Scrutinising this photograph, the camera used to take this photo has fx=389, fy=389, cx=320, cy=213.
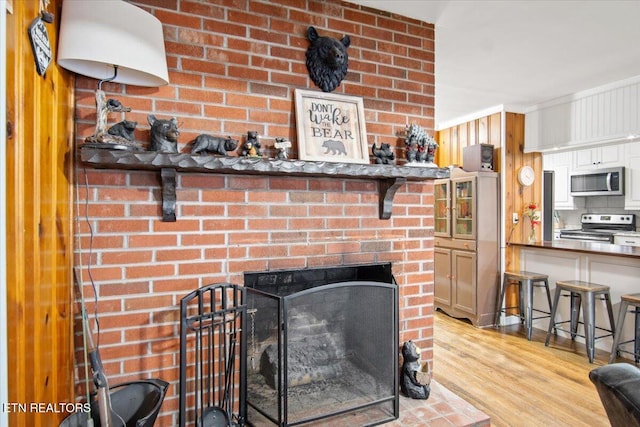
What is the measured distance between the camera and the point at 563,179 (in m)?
5.76

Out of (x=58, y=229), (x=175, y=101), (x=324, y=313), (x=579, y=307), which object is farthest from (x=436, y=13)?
(x=579, y=307)

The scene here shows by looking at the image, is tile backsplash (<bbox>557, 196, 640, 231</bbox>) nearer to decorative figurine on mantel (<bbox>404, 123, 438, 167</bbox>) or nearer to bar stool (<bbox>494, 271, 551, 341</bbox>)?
bar stool (<bbox>494, 271, 551, 341</bbox>)

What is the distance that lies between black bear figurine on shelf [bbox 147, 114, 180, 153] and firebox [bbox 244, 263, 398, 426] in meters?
0.72

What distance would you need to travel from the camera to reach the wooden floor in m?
2.28

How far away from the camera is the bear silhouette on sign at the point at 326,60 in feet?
6.56

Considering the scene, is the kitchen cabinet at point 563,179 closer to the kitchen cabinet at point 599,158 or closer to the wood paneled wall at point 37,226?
the kitchen cabinet at point 599,158

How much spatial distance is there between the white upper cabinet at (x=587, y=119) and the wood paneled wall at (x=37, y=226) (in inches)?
157

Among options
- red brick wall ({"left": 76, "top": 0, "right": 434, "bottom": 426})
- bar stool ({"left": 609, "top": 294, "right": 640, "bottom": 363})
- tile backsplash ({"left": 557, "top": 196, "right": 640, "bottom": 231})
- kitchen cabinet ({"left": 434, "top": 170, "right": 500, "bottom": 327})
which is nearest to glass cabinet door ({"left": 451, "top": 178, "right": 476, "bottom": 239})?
kitchen cabinet ({"left": 434, "top": 170, "right": 500, "bottom": 327})

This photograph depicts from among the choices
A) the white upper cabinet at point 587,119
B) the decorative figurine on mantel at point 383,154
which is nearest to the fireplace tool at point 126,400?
the decorative figurine on mantel at point 383,154

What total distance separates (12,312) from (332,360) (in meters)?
1.40

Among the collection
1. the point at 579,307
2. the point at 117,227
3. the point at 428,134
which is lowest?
the point at 579,307

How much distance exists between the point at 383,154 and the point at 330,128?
319 millimetres

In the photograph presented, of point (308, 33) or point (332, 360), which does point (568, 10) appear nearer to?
point (308, 33)

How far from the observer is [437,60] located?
9.87ft
